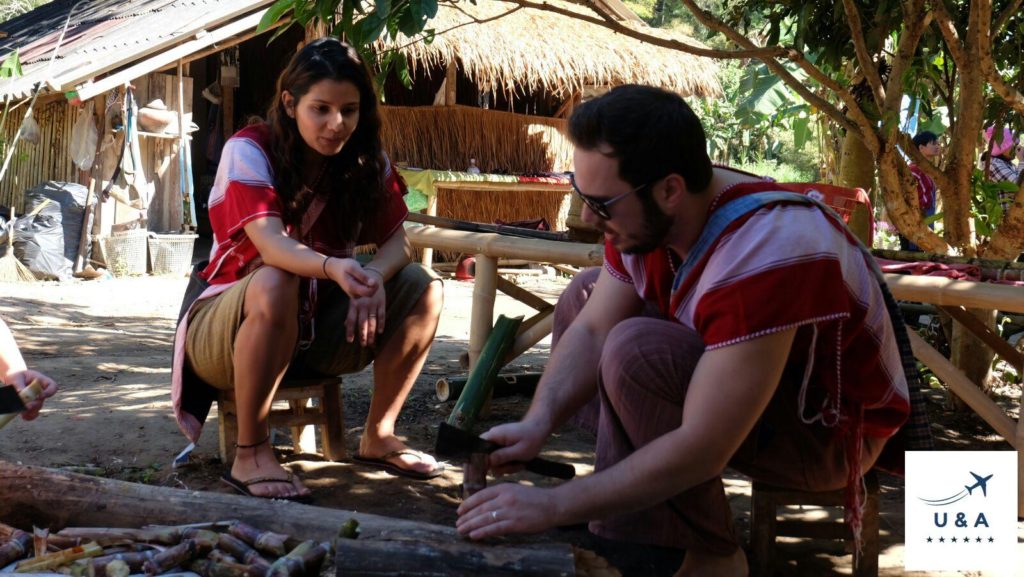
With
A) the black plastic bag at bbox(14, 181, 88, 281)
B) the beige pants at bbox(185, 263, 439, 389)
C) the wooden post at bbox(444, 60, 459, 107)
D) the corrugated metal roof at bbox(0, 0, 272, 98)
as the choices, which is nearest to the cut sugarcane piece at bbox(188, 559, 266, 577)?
the beige pants at bbox(185, 263, 439, 389)

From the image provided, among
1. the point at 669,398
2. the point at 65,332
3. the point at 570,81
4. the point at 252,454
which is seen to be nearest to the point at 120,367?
the point at 65,332

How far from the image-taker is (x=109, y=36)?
10.2 metres

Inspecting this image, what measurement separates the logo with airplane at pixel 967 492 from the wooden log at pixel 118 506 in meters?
1.50

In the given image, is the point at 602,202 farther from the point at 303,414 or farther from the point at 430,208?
the point at 430,208

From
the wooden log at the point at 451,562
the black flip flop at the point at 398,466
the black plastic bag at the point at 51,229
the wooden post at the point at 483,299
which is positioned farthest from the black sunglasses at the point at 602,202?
the black plastic bag at the point at 51,229

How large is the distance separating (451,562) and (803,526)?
0.99 metres

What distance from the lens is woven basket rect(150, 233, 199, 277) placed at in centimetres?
1060

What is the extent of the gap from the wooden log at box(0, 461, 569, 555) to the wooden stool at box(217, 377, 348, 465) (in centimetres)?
63

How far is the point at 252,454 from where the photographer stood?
318cm

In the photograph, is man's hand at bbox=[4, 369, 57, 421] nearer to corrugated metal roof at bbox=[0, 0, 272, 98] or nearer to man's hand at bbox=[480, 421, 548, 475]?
man's hand at bbox=[480, 421, 548, 475]

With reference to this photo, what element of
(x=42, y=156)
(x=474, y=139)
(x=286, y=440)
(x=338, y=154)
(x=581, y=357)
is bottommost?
(x=286, y=440)

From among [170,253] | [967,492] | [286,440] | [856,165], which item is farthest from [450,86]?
[967,492]

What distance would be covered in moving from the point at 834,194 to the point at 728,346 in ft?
9.51

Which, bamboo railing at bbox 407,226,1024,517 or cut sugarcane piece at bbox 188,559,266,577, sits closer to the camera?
cut sugarcane piece at bbox 188,559,266,577
